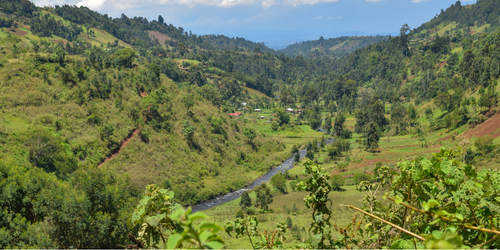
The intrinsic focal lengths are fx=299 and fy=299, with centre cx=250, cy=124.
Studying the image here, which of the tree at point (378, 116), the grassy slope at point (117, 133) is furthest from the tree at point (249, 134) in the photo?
the tree at point (378, 116)

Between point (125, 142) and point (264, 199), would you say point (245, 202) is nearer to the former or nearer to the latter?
point (264, 199)

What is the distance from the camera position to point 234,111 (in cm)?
8319

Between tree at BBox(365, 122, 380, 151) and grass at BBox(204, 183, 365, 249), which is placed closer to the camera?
grass at BBox(204, 183, 365, 249)

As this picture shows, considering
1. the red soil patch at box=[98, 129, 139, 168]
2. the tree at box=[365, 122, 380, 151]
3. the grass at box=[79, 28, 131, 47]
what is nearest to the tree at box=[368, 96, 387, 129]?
the tree at box=[365, 122, 380, 151]

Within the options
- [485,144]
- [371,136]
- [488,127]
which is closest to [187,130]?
[371,136]

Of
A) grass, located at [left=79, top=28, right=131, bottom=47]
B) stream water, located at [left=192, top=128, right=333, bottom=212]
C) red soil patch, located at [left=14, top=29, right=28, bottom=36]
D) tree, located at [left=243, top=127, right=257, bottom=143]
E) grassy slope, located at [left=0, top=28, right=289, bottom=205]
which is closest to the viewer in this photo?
grassy slope, located at [left=0, top=28, right=289, bottom=205]

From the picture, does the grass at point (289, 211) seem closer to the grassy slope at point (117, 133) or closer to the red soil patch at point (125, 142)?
the grassy slope at point (117, 133)

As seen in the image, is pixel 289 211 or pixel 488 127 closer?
pixel 289 211

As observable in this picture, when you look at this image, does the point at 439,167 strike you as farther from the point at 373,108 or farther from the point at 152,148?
the point at 373,108

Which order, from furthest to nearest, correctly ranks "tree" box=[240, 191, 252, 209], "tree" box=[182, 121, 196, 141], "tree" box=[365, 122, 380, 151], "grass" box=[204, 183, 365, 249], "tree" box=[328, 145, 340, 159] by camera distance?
"tree" box=[365, 122, 380, 151] < "tree" box=[328, 145, 340, 159] < "tree" box=[182, 121, 196, 141] < "tree" box=[240, 191, 252, 209] < "grass" box=[204, 183, 365, 249]

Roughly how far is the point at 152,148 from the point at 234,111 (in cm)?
4722

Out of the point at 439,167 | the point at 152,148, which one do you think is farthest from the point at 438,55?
the point at 439,167

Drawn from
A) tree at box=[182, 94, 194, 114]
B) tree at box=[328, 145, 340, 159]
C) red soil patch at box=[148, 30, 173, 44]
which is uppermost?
red soil patch at box=[148, 30, 173, 44]

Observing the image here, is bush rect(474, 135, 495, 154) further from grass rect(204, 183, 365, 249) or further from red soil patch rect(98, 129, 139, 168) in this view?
red soil patch rect(98, 129, 139, 168)
